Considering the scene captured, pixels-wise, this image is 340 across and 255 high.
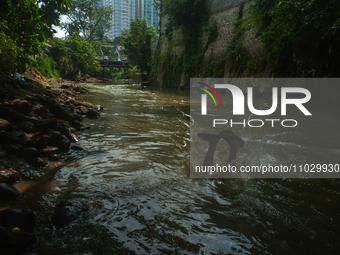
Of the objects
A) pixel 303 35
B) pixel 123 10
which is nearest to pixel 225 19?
pixel 303 35

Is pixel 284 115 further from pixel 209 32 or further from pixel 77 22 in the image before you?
pixel 77 22

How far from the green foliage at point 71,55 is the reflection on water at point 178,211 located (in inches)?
1074

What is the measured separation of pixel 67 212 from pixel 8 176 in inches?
43.9

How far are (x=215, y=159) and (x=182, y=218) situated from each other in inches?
61.3

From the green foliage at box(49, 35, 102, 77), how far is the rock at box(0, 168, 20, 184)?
27651mm

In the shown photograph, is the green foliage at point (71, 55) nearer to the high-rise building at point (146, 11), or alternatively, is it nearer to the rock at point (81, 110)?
the rock at point (81, 110)

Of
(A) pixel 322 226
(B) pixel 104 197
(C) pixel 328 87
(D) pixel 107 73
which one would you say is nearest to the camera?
(A) pixel 322 226

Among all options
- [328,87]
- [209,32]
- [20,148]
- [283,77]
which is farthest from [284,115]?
[209,32]

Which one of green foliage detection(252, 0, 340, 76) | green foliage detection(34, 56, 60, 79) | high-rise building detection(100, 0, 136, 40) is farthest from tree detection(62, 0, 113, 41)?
high-rise building detection(100, 0, 136, 40)

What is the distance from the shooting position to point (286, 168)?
3.14 m

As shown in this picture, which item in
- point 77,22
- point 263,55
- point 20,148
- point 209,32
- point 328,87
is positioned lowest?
point 20,148

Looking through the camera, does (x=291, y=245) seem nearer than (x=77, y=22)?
Yes

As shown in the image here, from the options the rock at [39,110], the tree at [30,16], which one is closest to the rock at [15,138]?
the rock at [39,110]

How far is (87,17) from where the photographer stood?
43.2m
